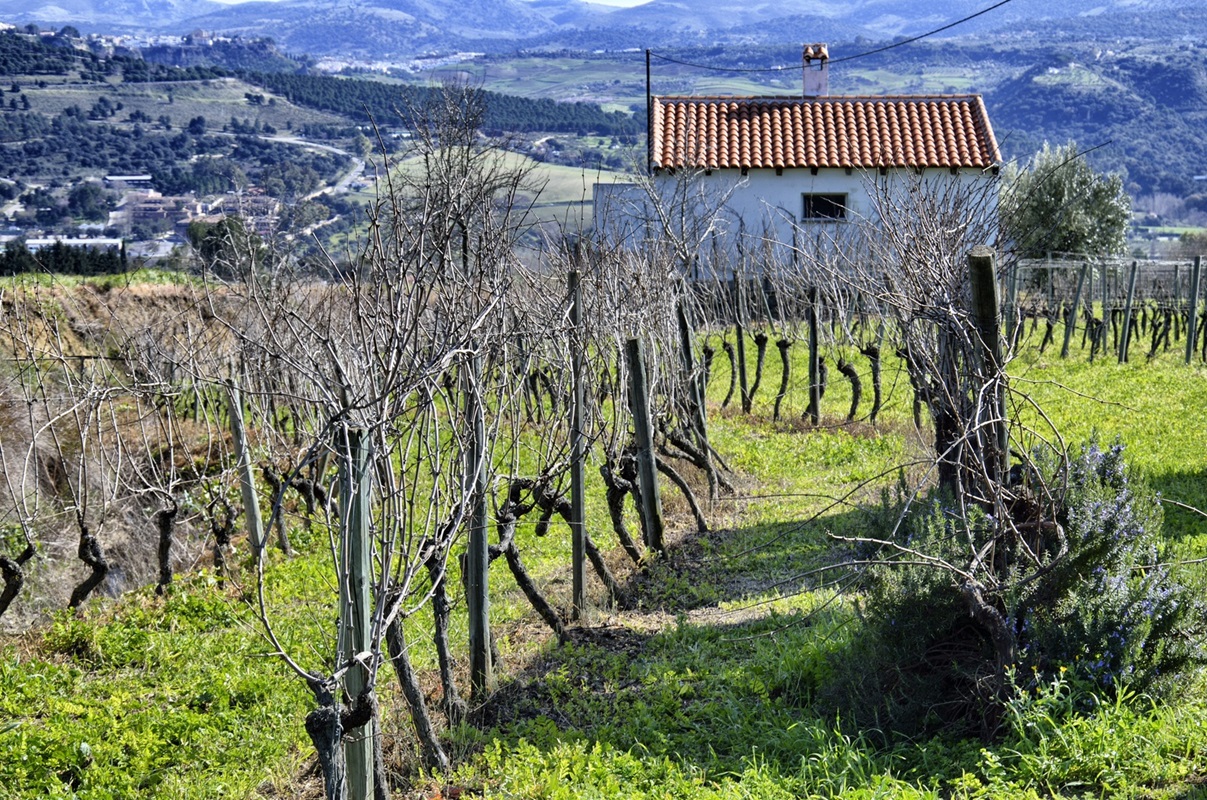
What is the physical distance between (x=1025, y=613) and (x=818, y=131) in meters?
20.8

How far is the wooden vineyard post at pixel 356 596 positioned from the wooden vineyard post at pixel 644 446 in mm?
3336

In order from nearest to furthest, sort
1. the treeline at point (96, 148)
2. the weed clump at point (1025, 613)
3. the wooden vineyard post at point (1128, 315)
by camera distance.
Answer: the weed clump at point (1025, 613)
the wooden vineyard post at point (1128, 315)
the treeline at point (96, 148)

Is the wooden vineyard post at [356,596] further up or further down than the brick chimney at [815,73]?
further down

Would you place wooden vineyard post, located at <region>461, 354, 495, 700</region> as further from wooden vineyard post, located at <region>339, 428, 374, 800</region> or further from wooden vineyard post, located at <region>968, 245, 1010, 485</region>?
wooden vineyard post, located at <region>968, 245, 1010, 485</region>

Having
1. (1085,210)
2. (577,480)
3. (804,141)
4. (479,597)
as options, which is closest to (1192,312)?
(577,480)

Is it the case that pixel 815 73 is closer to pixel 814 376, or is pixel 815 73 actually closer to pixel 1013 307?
pixel 814 376

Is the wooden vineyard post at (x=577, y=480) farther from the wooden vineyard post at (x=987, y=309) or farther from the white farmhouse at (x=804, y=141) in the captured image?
the white farmhouse at (x=804, y=141)

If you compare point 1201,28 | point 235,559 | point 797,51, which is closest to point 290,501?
point 235,559

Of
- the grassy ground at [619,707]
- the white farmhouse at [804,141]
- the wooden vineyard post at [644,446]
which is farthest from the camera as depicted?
the white farmhouse at [804,141]

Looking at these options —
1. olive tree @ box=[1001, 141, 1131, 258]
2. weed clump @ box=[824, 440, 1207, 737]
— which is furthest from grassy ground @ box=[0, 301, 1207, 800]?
olive tree @ box=[1001, 141, 1131, 258]

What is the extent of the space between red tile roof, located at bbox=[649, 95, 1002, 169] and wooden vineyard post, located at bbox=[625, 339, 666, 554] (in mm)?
15726

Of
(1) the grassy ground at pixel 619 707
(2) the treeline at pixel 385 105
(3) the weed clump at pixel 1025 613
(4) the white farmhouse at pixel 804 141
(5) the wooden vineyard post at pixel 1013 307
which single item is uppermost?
(2) the treeline at pixel 385 105

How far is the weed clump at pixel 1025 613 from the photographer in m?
3.85

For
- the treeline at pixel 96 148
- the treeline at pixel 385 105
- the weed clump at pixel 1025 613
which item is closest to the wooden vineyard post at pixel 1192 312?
the weed clump at pixel 1025 613
